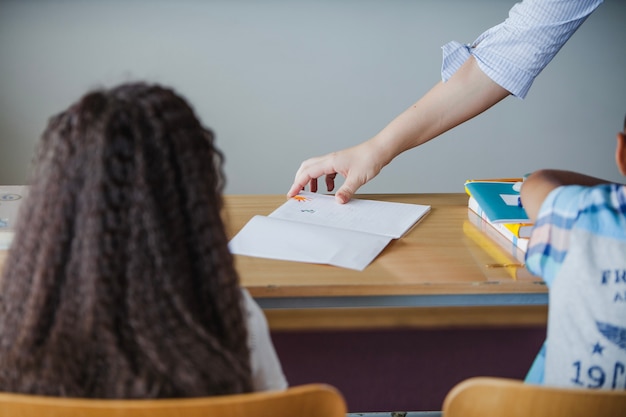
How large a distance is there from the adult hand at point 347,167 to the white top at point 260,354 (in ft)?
2.26

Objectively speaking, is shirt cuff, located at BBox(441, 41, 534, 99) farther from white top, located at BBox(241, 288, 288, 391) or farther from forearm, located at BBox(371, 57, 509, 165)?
white top, located at BBox(241, 288, 288, 391)

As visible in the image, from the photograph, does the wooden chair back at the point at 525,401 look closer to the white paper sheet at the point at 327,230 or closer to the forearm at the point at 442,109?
the white paper sheet at the point at 327,230

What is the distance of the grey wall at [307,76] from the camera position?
3.07 metres

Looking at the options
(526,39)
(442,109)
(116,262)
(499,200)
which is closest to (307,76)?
(442,109)

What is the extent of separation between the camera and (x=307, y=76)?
3217 mm

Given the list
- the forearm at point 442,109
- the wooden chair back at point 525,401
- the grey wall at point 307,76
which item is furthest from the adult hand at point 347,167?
the grey wall at point 307,76

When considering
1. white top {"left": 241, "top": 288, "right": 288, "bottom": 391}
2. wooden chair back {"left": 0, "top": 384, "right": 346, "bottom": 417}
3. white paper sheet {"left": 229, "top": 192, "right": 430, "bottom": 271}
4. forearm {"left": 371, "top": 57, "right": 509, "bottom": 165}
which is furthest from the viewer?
forearm {"left": 371, "top": 57, "right": 509, "bottom": 165}

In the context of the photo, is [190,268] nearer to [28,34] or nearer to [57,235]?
[57,235]

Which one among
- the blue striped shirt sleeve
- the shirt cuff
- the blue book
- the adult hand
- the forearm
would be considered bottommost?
the blue book

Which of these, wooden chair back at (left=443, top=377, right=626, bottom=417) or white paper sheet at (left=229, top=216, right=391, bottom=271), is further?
white paper sheet at (left=229, top=216, right=391, bottom=271)

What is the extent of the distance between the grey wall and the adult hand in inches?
63.5

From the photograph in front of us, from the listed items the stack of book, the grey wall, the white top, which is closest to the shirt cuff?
the stack of book

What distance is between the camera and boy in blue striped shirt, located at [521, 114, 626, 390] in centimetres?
100

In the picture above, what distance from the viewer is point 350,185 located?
5.24 feet
